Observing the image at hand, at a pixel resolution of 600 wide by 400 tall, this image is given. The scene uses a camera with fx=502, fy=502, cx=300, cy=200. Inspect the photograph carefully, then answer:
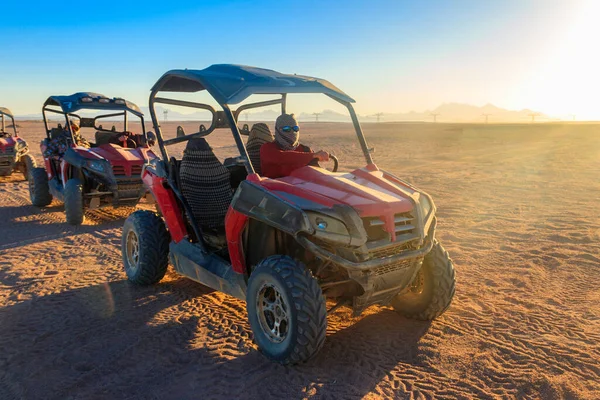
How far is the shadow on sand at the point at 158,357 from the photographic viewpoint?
3393mm

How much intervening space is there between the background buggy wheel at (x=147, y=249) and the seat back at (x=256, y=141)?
133 cm

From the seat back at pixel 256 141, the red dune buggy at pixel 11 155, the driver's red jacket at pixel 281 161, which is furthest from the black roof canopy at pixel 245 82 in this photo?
the red dune buggy at pixel 11 155

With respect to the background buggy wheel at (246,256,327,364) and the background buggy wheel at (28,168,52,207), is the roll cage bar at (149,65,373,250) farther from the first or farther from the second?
the background buggy wheel at (28,168,52,207)

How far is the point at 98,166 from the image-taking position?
829 cm

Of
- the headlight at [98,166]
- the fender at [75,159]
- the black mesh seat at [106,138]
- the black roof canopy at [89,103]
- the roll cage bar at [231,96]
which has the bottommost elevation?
the headlight at [98,166]

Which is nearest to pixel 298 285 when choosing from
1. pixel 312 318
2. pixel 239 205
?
pixel 312 318

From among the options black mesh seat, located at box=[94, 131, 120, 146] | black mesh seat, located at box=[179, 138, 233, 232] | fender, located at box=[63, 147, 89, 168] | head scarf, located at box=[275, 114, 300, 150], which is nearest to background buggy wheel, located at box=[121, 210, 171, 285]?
black mesh seat, located at box=[179, 138, 233, 232]

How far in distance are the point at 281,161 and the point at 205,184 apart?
36.1 inches

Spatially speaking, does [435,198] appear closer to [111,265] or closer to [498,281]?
[498,281]

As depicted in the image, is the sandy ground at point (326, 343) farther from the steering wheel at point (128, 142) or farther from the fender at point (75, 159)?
the steering wheel at point (128, 142)

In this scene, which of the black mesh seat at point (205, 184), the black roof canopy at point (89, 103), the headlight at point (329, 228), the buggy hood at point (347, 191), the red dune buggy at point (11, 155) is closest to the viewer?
the headlight at point (329, 228)

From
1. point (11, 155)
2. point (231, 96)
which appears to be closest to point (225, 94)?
point (231, 96)

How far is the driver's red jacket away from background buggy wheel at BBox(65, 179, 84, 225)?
17.0ft

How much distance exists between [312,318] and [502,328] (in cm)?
190
